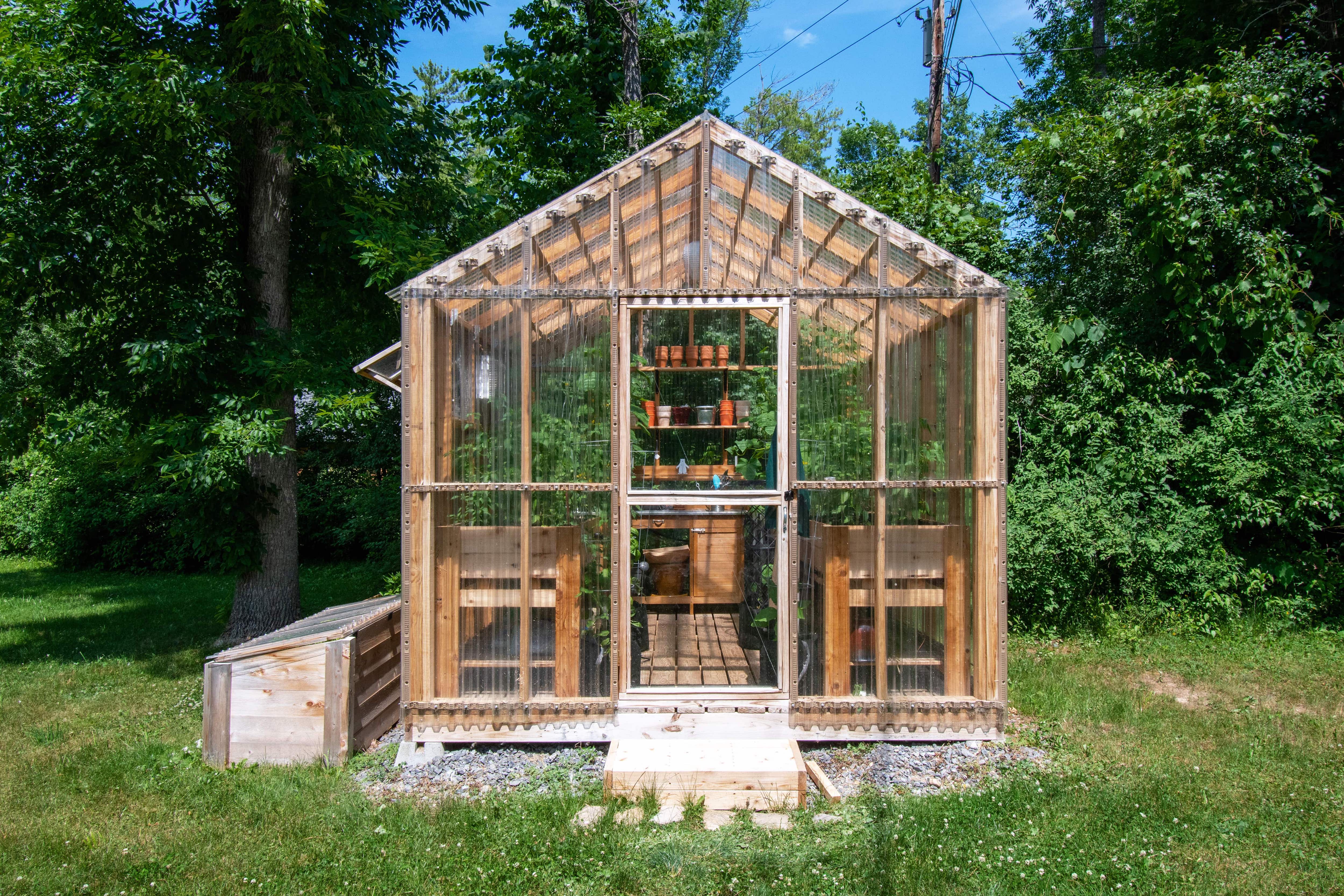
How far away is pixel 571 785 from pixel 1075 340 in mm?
6427

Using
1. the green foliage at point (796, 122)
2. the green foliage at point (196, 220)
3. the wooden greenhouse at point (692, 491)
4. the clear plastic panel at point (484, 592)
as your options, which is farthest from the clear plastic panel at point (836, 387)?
the green foliage at point (796, 122)

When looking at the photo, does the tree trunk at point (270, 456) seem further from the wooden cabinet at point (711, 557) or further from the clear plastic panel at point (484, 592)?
the clear plastic panel at point (484, 592)

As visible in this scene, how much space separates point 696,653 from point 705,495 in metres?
1.81

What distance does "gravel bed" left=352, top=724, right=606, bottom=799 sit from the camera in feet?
14.0

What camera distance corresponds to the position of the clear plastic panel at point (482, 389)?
4.64m

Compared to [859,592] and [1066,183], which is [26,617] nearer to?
[859,592]

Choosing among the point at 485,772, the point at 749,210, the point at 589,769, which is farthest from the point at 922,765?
the point at 749,210

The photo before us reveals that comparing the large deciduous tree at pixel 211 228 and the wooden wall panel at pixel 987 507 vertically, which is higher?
the large deciduous tree at pixel 211 228

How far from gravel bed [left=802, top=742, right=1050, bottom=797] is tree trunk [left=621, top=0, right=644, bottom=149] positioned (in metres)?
8.80

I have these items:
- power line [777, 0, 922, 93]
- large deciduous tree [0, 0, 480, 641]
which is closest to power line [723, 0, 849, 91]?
power line [777, 0, 922, 93]

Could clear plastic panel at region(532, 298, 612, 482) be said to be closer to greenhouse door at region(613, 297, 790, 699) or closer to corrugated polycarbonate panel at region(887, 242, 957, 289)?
greenhouse door at region(613, 297, 790, 699)

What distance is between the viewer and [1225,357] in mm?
7668

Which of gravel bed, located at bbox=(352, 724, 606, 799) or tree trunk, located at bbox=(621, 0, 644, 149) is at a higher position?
tree trunk, located at bbox=(621, 0, 644, 149)

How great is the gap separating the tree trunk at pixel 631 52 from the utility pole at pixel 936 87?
150 inches
